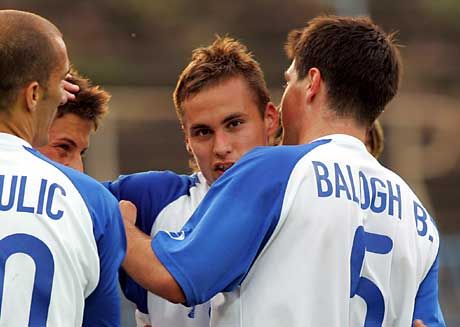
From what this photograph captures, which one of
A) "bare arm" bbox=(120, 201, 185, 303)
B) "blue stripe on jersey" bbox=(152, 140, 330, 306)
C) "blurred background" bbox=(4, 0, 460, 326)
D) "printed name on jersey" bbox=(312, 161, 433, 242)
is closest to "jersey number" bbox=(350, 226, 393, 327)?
"printed name on jersey" bbox=(312, 161, 433, 242)

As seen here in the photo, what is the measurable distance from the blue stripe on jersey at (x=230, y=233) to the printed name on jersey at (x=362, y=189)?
13cm

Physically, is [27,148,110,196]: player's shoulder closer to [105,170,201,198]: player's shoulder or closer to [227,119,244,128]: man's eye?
[105,170,201,198]: player's shoulder

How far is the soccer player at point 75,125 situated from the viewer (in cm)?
504

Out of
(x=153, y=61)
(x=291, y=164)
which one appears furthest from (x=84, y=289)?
(x=153, y=61)

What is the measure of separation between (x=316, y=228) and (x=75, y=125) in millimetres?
1550

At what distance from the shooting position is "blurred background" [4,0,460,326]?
15.8m

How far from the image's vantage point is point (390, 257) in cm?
419

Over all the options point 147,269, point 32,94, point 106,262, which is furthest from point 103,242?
point 32,94

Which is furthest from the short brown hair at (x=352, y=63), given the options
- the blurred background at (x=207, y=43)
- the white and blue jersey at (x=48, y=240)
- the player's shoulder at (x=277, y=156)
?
the blurred background at (x=207, y=43)

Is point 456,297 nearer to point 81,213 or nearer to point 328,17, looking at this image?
point 328,17

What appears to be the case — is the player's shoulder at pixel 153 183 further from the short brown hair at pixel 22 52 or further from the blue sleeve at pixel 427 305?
the blue sleeve at pixel 427 305

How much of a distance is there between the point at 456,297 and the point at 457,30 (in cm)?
654

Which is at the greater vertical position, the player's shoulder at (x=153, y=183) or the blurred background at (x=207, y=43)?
the blurred background at (x=207, y=43)

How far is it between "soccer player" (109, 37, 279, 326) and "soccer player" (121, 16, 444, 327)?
1.42 ft
